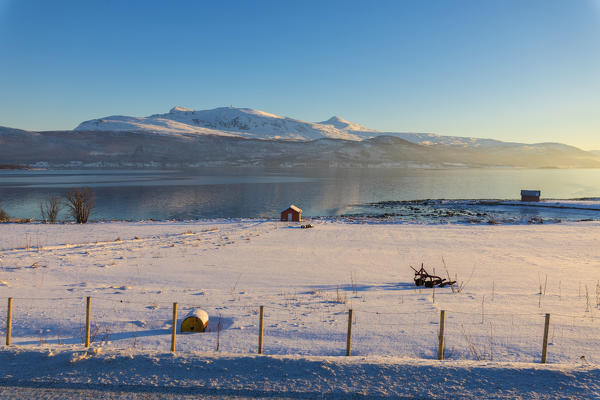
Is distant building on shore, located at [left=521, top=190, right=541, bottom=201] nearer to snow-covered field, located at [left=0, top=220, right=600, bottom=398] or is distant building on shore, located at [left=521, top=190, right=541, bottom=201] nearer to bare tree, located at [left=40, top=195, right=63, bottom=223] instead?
snow-covered field, located at [left=0, top=220, right=600, bottom=398]

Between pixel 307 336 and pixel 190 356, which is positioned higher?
pixel 190 356

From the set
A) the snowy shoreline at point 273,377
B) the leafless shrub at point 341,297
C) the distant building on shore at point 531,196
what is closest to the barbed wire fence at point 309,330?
the leafless shrub at point 341,297

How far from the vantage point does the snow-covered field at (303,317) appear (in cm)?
570

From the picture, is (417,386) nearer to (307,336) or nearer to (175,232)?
(307,336)

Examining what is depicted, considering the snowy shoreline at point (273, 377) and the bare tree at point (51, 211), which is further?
the bare tree at point (51, 211)

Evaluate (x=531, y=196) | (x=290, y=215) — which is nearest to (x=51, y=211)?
(x=290, y=215)

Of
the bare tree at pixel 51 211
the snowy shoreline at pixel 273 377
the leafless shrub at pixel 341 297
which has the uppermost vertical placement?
the snowy shoreline at pixel 273 377

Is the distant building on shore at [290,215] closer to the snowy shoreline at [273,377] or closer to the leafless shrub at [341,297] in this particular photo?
the leafless shrub at [341,297]

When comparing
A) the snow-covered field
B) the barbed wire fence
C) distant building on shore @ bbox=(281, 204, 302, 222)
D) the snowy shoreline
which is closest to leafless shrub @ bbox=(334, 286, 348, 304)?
the snow-covered field

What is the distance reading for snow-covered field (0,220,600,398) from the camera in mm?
5695

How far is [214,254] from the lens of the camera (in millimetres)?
21047

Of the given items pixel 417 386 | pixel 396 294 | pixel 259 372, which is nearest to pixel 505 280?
pixel 396 294

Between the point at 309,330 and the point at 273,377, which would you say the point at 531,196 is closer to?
the point at 309,330

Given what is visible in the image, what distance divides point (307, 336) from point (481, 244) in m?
21.6
